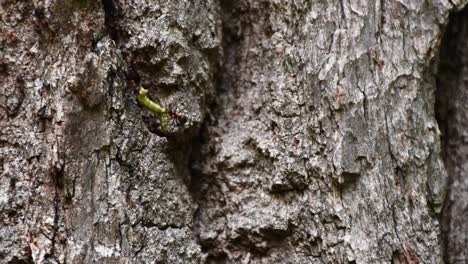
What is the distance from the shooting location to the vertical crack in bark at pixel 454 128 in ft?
6.00

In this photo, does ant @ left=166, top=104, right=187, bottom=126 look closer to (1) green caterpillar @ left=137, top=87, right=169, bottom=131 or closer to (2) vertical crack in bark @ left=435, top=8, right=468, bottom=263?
(1) green caterpillar @ left=137, top=87, right=169, bottom=131

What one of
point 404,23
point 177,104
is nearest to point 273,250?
point 177,104

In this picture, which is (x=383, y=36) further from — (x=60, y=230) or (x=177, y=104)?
(x=60, y=230)

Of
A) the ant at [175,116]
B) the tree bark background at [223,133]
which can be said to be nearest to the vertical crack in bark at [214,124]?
the tree bark background at [223,133]

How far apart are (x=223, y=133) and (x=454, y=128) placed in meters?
0.77

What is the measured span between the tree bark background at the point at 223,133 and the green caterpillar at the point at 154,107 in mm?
25

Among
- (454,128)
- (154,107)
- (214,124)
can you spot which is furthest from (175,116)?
(454,128)

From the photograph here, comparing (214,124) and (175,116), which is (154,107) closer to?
(175,116)

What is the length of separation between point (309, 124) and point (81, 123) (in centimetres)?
63

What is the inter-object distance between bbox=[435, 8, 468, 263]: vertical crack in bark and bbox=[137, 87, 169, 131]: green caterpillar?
92 cm

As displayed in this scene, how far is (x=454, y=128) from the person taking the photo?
6.17 feet

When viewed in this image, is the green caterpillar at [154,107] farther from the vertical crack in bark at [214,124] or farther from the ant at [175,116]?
the vertical crack in bark at [214,124]

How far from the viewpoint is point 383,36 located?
1.68m

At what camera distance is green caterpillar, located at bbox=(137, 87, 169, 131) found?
5.04ft
